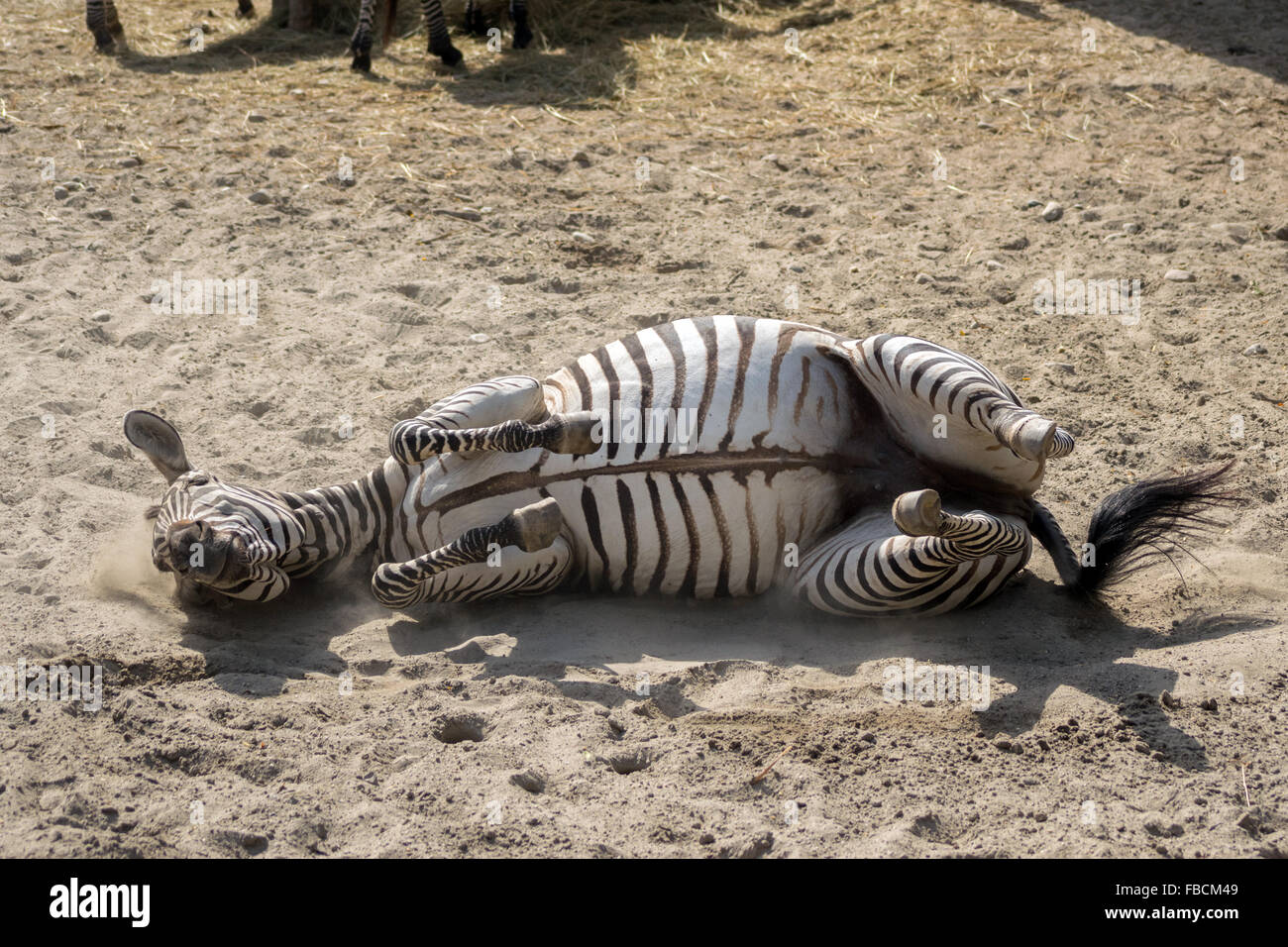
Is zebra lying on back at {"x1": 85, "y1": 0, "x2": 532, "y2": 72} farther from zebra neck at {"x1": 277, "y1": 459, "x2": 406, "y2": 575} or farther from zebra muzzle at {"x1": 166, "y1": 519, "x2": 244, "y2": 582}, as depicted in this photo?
zebra muzzle at {"x1": 166, "y1": 519, "x2": 244, "y2": 582}

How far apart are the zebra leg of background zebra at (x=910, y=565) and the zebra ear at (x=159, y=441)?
222 cm

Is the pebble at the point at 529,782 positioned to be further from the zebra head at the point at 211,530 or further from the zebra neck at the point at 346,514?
the zebra neck at the point at 346,514

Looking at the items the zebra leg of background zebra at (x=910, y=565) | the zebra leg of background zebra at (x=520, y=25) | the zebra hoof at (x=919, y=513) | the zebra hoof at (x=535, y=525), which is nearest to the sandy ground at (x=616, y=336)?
the zebra leg of background zebra at (x=910, y=565)

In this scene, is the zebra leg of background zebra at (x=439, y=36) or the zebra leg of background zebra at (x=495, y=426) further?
the zebra leg of background zebra at (x=439, y=36)

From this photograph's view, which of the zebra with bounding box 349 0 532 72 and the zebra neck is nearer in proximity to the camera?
the zebra neck

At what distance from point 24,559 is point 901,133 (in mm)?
5804

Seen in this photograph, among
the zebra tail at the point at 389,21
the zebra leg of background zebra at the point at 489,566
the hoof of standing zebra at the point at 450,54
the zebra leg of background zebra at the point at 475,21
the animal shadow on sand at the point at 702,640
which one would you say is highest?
the zebra leg of background zebra at the point at 475,21

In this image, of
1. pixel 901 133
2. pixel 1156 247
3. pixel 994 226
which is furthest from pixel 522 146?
pixel 1156 247

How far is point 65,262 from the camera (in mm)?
6301

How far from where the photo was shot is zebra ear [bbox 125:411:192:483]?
4.24 meters


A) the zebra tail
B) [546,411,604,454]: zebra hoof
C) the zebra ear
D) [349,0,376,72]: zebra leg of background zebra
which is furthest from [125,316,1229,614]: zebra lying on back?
the zebra tail

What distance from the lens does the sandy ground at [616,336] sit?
120 inches

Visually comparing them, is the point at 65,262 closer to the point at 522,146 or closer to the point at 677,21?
the point at 522,146

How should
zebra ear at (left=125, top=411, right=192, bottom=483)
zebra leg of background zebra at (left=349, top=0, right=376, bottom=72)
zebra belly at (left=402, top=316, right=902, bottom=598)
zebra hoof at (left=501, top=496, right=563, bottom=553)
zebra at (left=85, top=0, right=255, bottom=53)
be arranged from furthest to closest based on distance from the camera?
1. zebra at (left=85, top=0, right=255, bottom=53)
2. zebra leg of background zebra at (left=349, top=0, right=376, bottom=72)
3. zebra ear at (left=125, top=411, right=192, bottom=483)
4. zebra belly at (left=402, top=316, right=902, bottom=598)
5. zebra hoof at (left=501, top=496, right=563, bottom=553)
